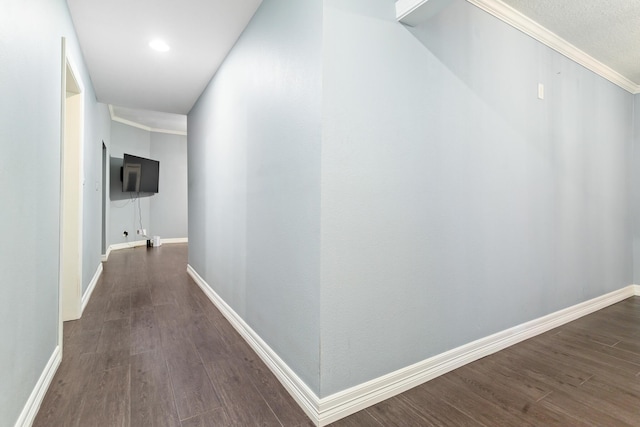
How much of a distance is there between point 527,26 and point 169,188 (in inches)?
304

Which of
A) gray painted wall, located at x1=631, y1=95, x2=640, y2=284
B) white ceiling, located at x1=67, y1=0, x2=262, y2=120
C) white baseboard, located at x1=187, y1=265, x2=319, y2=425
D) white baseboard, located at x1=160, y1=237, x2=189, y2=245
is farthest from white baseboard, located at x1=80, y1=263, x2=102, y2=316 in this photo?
gray painted wall, located at x1=631, y1=95, x2=640, y2=284

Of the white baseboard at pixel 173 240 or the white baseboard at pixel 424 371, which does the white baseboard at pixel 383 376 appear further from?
the white baseboard at pixel 173 240

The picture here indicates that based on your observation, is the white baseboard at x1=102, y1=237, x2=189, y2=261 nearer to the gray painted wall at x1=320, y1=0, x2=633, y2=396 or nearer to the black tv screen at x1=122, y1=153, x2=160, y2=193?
the black tv screen at x1=122, y1=153, x2=160, y2=193

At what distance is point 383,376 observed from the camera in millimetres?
1621

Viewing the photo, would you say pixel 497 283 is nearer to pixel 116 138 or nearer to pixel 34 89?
pixel 34 89

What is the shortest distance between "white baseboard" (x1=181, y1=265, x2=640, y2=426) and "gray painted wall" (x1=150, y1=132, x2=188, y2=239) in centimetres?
579

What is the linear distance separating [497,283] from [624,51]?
256cm

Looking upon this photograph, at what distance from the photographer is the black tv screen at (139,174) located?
A: 6.45 metres

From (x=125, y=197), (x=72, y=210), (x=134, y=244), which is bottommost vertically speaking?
(x=134, y=244)

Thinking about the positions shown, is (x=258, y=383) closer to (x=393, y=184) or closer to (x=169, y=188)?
(x=393, y=184)

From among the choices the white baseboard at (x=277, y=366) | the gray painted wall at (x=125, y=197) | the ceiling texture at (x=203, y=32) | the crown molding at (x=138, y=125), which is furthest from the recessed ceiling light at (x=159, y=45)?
the gray painted wall at (x=125, y=197)

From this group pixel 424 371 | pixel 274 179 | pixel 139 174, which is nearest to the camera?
pixel 424 371

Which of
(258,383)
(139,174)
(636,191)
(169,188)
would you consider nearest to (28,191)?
(258,383)

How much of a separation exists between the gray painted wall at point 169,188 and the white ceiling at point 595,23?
7.57 metres
